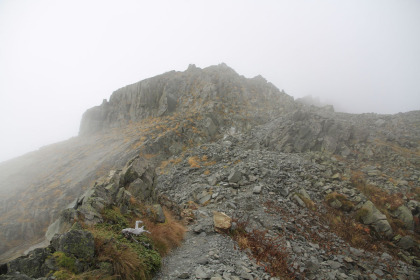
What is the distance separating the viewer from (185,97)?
34500 millimetres

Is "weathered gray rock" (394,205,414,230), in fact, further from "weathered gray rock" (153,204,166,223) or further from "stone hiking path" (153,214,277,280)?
"weathered gray rock" (153,204,166,223)

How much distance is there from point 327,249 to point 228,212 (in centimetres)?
535

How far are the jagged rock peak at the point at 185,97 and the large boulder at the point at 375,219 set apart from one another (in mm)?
21820

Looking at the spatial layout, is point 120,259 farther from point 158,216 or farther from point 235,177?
point 235,177

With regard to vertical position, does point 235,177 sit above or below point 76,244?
below

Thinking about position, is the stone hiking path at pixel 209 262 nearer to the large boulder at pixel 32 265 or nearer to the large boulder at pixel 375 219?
the large boulder at pixel 32 265

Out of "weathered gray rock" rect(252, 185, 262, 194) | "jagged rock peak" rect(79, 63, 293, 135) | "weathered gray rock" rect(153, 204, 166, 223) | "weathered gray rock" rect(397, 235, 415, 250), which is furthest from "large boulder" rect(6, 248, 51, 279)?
"jagged rock peak" rect(79, 63, 293, 135)

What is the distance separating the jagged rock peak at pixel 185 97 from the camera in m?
33.1

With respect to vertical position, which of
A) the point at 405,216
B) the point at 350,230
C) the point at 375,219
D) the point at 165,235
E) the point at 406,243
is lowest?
the point at 406,243

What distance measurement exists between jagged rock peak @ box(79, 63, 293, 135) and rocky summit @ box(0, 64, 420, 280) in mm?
551

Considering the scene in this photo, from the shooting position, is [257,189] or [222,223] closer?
[222,223]

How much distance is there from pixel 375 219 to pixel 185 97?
97.9ft

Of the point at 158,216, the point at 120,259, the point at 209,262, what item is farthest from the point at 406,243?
the point at 120,259

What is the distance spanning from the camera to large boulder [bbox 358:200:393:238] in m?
11.1
